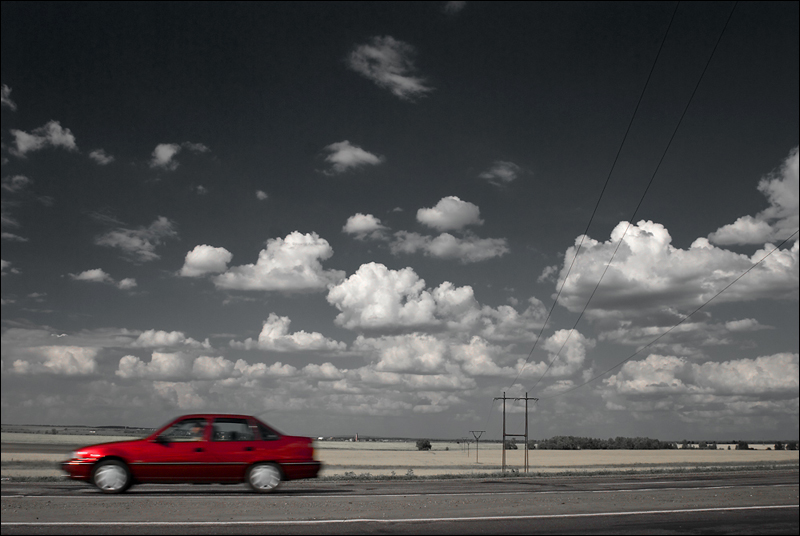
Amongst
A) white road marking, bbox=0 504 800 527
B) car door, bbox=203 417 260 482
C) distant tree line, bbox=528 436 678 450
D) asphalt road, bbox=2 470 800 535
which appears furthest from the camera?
distant tree line, bbox=528 436 678 450

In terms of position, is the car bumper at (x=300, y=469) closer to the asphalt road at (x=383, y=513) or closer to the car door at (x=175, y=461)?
the car door at (x=175, y=461)

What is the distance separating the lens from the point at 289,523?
11.4 metres

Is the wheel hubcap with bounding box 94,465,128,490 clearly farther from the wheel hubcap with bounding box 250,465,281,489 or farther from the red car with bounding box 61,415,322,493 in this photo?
the wheel hubcap with bounding box 250,465,281,489

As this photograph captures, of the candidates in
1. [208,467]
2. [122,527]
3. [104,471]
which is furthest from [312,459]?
[122,527]

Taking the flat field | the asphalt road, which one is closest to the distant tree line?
the flat field

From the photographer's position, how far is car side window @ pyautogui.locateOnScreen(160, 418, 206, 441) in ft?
30.2

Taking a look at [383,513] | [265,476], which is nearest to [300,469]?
[265,476]

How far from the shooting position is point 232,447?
9.26 meters

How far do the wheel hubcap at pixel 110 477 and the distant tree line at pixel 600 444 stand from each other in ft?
517

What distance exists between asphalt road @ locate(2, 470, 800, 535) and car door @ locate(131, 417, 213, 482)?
172 centimetres

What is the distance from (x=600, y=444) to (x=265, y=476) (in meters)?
169

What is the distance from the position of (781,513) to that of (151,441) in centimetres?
1449

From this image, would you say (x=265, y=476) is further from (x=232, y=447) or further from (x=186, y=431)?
(x=186, y=431)

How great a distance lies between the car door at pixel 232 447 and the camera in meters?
9.11
